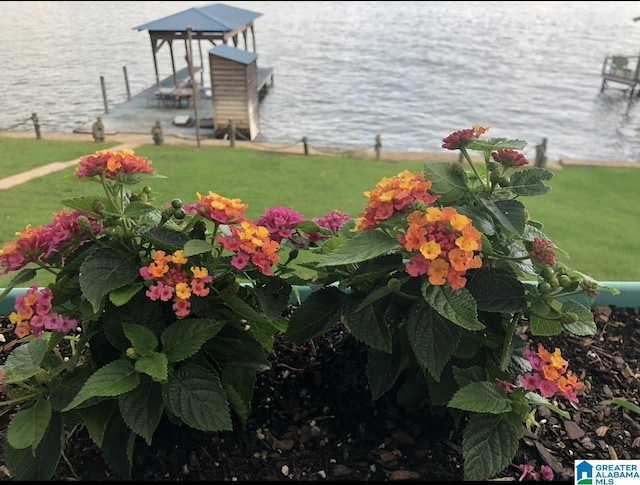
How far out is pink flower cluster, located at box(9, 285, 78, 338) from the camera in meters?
1.08

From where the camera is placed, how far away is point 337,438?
53.2 inches

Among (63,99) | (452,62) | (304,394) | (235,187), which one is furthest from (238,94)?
(452,62)

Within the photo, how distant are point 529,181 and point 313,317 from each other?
0.60 m

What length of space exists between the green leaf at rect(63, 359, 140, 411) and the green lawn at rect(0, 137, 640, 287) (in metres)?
2.70

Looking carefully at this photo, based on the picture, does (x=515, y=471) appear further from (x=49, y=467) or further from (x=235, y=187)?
(x=235, y=187)

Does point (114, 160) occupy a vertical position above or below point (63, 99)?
above

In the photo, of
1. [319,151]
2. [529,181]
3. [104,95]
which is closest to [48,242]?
[529,181]

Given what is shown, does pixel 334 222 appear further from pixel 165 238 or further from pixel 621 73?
pixel 621 73

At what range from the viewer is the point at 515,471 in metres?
1.28

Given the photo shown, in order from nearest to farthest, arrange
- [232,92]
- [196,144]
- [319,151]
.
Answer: [196,144] < [319,151] < [232,92]

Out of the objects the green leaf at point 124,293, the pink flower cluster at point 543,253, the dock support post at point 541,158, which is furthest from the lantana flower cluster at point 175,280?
the dock support post at point 541,158

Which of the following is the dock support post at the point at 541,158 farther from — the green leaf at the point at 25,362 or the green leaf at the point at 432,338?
the green leaf at the point at 25,362

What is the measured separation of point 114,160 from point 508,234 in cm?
88

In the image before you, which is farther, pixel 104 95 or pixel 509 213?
pixel 104 95
